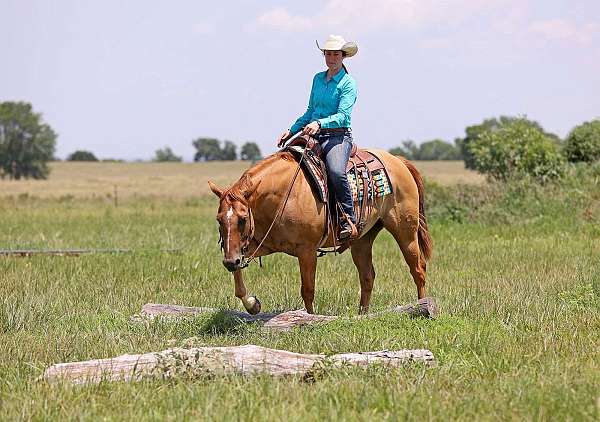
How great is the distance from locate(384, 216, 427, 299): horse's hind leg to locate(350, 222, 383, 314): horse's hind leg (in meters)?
0.21

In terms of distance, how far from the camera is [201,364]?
21.3 feet

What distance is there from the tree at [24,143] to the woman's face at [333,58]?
309 feet

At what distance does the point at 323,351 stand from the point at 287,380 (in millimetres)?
1005

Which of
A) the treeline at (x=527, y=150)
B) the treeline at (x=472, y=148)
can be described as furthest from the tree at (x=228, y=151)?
the treeline at (x=527, y=150)

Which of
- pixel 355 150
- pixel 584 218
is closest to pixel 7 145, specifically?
pixel 584 218

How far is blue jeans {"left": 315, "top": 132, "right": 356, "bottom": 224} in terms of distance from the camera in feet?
31.3

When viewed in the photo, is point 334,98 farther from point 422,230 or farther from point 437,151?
point 437,151

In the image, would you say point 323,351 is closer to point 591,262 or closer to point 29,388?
point 29,388

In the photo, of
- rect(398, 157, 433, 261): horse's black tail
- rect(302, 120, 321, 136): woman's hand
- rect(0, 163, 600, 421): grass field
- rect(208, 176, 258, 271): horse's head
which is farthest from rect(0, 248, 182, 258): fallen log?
rect(208, 176, 258, 271): horse's head

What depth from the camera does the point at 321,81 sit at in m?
9.71

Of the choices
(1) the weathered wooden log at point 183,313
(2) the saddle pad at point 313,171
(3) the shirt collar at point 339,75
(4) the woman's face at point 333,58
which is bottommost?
(1) the weathered wooden log at point 183,313

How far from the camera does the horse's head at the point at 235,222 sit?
8211 millimetres

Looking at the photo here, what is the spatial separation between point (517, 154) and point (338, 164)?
59.5 feet

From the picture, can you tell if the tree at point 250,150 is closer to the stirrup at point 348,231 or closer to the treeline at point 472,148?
the treeline at point 472,148
